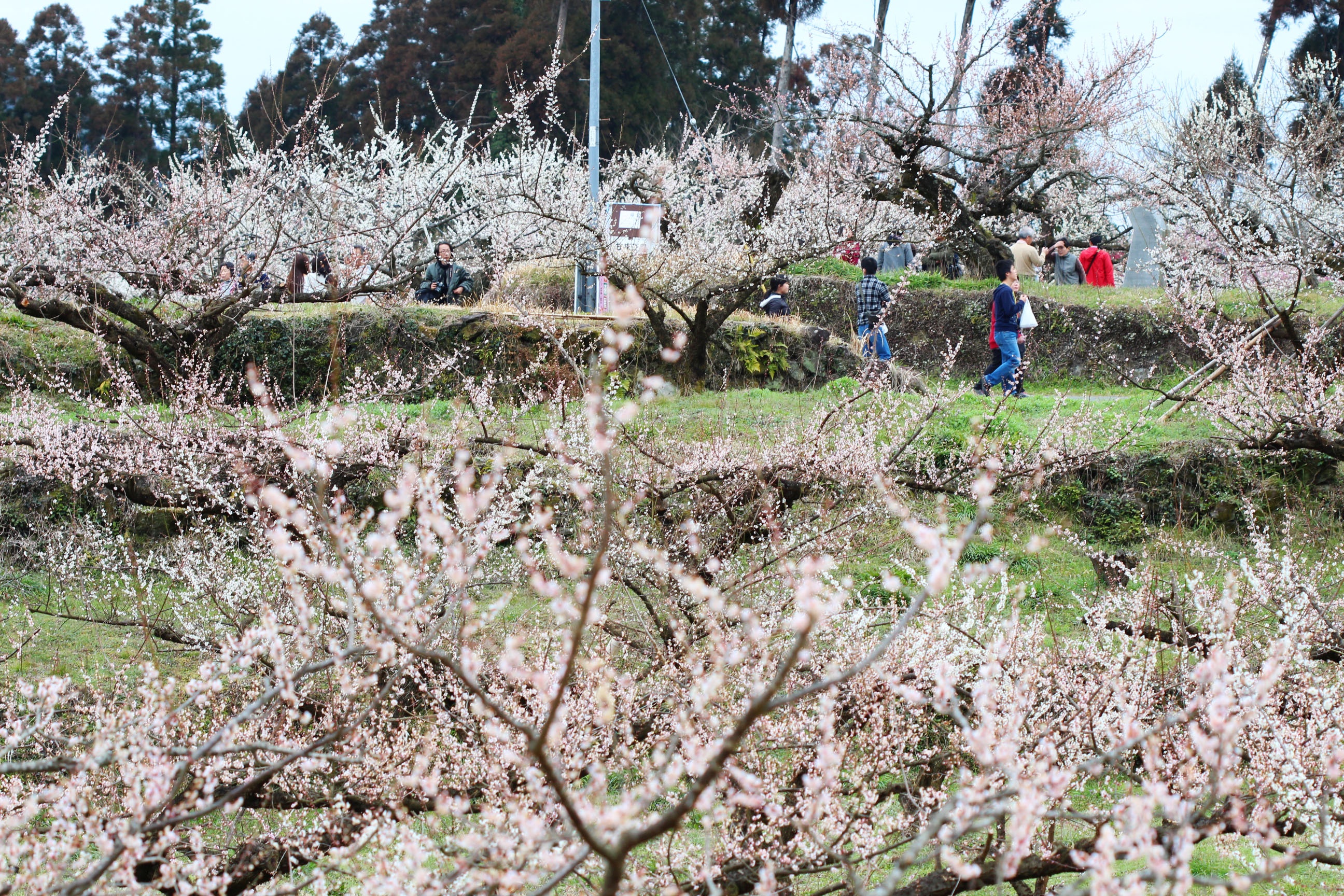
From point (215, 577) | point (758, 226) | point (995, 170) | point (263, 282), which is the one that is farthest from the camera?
point (758, 226)

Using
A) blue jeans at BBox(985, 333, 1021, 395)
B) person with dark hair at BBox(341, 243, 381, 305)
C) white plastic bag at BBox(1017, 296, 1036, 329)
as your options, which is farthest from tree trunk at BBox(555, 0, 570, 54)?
blue jeans at BBox(985, 333, 1021, 395)

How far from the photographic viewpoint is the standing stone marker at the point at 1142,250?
16.3 m

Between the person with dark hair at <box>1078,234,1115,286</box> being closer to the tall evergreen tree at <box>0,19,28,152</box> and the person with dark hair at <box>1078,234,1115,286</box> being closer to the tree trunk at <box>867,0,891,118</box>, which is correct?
the tree trunk at <box>867,0,891,118</box>

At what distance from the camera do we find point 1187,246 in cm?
1698

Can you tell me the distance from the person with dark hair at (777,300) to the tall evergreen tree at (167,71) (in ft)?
72.4

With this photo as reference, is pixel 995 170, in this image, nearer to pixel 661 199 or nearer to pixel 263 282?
pixel 661 199

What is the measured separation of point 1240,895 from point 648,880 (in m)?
1.49

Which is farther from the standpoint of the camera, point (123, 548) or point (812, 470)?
point (123, 548)

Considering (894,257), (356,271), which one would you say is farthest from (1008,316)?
(894,257)

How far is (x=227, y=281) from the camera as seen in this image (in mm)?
11047

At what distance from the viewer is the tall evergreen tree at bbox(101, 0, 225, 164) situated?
A: 30.2m

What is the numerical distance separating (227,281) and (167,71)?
2354 cm

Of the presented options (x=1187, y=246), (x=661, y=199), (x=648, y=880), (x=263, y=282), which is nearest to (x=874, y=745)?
(x=648, y=880)

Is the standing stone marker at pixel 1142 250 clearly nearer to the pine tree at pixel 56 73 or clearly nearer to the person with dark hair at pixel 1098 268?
the person with dark hair at pixel 1098 268
